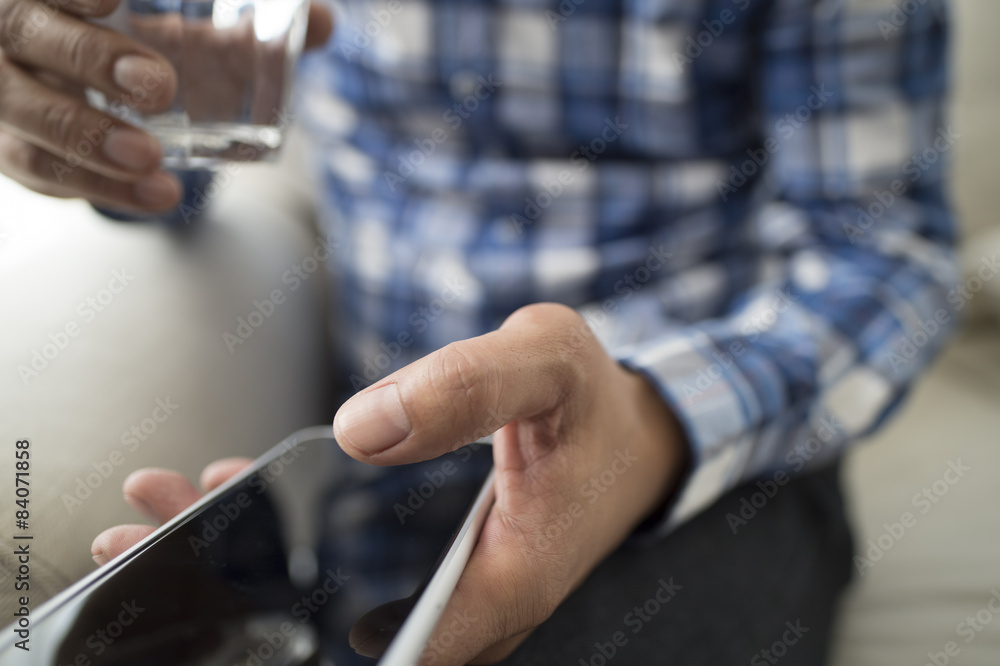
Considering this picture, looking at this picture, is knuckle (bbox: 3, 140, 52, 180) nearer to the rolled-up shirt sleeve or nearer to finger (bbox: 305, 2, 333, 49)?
finger (bbox: 305, 2, 333, 49)

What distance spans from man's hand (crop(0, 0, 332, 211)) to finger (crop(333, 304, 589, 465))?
0.65ft

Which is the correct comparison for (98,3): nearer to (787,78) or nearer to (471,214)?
(471,214)

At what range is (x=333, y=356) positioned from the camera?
55 centimetres

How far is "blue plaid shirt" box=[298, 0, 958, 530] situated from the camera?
1.52 ft

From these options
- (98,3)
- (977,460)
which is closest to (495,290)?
(98,3)

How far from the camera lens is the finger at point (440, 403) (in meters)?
0.20

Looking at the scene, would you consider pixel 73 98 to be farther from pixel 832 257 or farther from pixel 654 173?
pixel 832 257

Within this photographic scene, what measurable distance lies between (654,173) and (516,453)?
0.33 meters

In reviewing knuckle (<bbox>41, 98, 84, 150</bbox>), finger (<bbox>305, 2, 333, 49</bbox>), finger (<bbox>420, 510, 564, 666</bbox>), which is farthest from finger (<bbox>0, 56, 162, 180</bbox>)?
finger (<bbox>420, 510, 564, 666</bbox>)

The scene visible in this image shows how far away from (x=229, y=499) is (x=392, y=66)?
1.22 ft

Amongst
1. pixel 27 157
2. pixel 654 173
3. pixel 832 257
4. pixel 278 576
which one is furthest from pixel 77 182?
pixel 832 257

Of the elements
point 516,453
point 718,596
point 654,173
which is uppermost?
point 654,173

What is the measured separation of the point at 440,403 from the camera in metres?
0.20

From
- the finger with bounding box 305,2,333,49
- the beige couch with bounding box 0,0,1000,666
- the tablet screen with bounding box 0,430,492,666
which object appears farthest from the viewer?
the finger with bounding box 305,2,333,49
